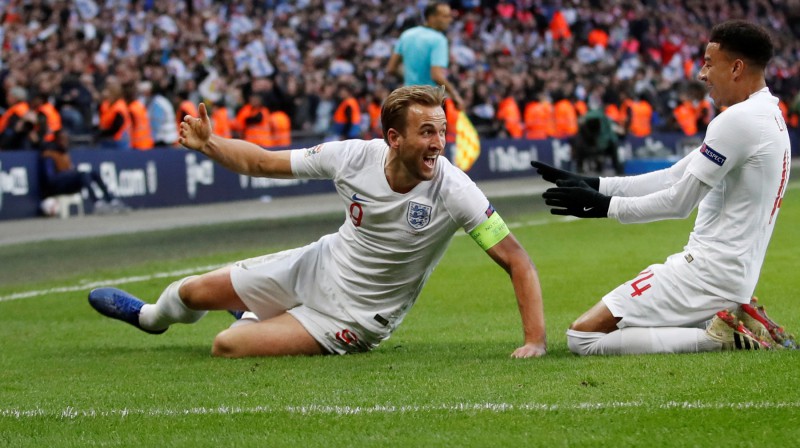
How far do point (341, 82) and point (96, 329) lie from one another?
1942 centimetres

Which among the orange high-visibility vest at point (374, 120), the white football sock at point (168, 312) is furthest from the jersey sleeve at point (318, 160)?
the orange high-visibility vest at point (374, 120)

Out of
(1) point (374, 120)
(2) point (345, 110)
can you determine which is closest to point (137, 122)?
(2) point (345, 110)

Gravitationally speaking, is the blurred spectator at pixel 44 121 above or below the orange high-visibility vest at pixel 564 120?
above

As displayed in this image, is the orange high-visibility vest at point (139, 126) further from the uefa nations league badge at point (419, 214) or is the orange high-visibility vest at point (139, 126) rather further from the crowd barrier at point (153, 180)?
the uefa nations league badge at point (419, 214)

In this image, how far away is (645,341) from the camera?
7.01 meters

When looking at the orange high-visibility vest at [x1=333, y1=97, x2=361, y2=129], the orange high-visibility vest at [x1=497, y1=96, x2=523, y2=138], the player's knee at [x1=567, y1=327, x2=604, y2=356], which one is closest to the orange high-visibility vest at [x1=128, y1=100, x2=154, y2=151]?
the orange high-visibility vest at [x1=333, y1=97, x2=361, y2=129]

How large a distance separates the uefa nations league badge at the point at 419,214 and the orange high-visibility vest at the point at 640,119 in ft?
98.4

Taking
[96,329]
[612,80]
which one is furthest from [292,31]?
[96,329]

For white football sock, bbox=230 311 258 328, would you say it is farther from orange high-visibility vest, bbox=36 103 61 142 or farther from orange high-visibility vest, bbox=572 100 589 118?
orange high-visibility vest, bbox=572 100 589 118

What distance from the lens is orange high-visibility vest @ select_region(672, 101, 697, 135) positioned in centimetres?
3872

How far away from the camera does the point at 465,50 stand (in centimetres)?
3488

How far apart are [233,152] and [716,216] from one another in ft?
8.54

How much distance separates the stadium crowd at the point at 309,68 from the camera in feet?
77.2

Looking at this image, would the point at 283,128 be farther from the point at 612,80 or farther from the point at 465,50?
the point at 612,80
